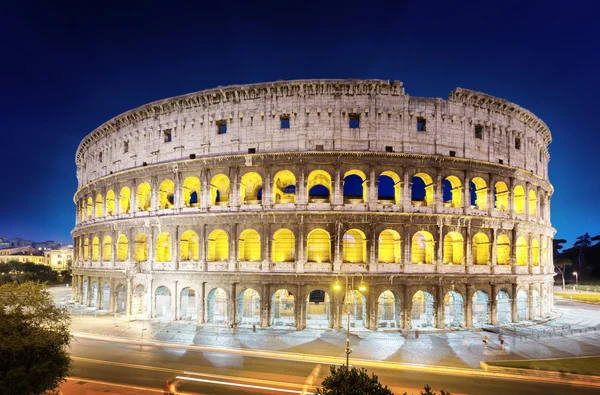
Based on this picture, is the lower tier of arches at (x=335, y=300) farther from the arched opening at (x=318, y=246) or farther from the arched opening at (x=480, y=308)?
the arched opening at (x=318, y=246)

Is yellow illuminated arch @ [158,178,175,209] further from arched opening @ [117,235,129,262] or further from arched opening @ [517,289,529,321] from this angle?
arched opening @ [517,289,529,321]

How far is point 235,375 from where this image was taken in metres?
17.5

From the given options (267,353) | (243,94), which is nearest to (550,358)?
(267,353)

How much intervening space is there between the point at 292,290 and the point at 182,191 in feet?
41.6

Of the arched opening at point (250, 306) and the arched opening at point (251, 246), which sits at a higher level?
the arched opening at point (251, 246)

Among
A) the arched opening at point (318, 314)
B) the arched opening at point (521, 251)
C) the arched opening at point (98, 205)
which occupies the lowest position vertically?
the arched opening at point (318, 314)

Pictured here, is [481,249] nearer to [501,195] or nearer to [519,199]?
[501,195]

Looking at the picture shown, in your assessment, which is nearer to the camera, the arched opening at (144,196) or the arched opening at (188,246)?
the arched opening at (188,246)

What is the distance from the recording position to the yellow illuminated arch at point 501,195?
3112 centimetres

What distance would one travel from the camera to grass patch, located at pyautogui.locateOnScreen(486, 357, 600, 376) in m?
18.4

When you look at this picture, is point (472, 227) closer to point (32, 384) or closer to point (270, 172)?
point (270, 172)

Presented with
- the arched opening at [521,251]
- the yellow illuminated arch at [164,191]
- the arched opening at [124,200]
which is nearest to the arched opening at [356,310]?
the arched opening at [521,251]

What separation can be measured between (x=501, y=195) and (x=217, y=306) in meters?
26.6

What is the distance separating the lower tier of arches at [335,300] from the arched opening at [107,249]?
2686 mm
